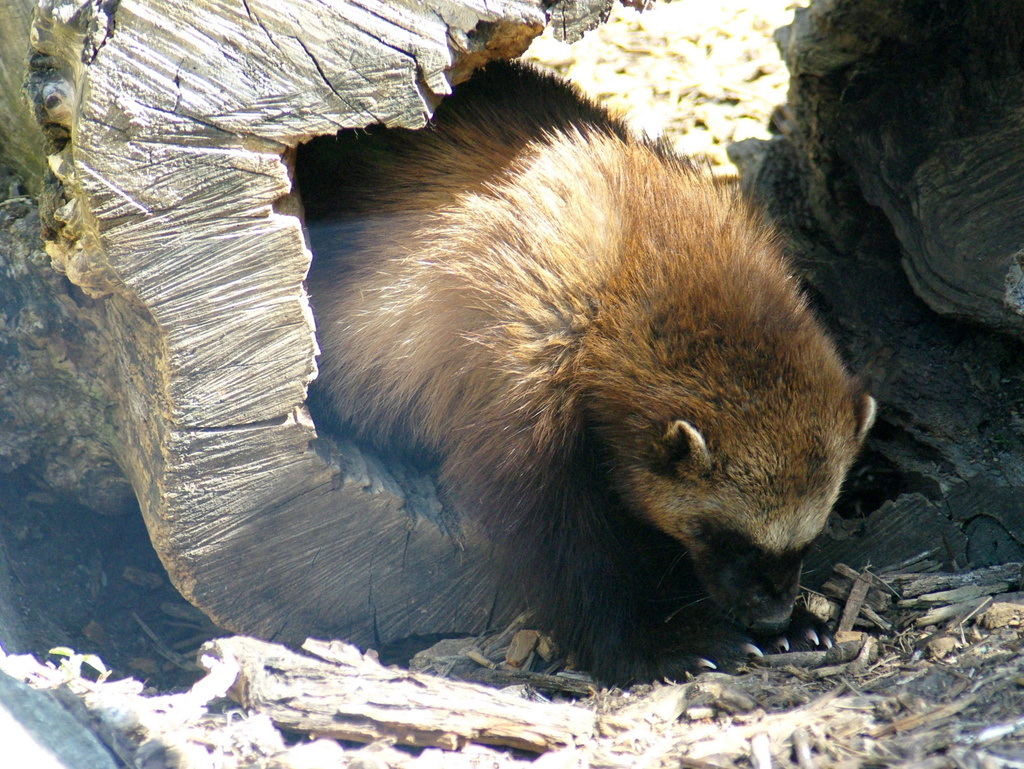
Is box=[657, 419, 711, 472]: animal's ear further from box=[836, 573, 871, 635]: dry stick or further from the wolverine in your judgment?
box=[836, 573, 871, 635]: dry stick

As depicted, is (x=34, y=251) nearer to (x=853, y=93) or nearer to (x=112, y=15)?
(x=112, y=15)

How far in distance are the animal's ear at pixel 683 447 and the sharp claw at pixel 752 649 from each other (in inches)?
31.9

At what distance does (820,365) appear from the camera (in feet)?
10.1

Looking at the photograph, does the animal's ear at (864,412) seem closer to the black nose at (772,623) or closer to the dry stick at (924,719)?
the black nose at (772,623)

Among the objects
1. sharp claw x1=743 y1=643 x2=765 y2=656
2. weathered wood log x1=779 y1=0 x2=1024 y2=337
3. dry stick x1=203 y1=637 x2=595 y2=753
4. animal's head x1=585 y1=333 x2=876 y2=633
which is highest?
weathered wood log x1=779 y1=0 x2=1024 y2=337

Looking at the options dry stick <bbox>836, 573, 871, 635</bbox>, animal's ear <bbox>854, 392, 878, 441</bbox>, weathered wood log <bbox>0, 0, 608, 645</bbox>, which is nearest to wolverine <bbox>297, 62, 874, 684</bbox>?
animal's ear <bbox>854, 392, 878, 441</bbox>

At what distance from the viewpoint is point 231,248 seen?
2.50m

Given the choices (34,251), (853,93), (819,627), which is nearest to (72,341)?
(34,251)

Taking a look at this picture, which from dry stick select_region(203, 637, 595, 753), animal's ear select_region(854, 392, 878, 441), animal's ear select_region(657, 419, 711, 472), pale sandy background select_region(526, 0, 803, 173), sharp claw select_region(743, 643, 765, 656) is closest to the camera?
dry stick select_region(203, 637, 595, 753)

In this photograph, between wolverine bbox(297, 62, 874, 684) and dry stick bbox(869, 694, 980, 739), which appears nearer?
dry stick bbox(869, 694, 980, 739)

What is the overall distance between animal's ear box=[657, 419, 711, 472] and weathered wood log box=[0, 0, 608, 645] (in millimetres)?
789

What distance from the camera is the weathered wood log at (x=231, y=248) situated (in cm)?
230

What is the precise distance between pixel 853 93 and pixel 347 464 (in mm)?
2736

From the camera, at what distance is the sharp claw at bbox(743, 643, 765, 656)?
3275 millimetres
